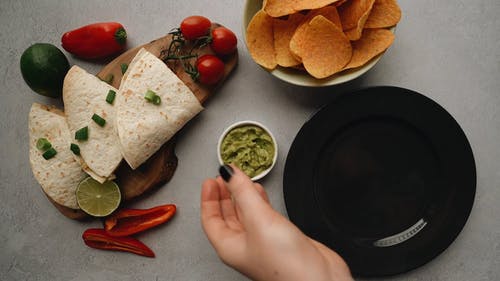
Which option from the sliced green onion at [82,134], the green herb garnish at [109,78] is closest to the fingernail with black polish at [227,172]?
the sliced green onion at [82,134]

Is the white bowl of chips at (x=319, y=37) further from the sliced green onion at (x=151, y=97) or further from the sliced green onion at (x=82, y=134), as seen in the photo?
the sliced green onion at (x=82, y=134)

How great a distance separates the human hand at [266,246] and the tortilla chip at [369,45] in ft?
2.85

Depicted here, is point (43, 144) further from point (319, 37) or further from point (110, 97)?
point (319, 37)

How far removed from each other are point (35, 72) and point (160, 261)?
120cm

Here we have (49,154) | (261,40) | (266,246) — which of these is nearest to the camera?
(266,246)

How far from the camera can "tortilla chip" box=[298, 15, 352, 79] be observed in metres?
1.93

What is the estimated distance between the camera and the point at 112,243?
228 cm

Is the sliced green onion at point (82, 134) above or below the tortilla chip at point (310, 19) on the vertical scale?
below

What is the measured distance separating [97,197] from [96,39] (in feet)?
2.78

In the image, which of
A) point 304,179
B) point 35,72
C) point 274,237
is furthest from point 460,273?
point 35,72

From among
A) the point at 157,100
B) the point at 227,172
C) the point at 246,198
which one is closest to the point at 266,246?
the point at 246,198

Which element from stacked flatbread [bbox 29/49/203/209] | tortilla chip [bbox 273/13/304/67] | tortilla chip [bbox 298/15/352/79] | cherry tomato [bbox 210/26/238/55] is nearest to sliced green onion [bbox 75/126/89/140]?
stacked flatbread [bbox 29/49/203/209]

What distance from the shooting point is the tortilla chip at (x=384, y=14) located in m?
1.92

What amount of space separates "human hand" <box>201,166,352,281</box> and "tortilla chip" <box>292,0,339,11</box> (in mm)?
841
